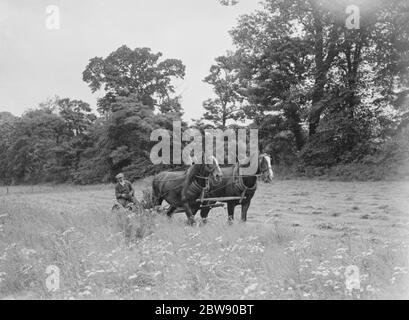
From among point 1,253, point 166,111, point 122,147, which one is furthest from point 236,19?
point 1,253

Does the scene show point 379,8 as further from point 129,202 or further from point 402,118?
point 129,202

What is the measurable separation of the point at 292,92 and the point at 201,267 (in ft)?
83.8

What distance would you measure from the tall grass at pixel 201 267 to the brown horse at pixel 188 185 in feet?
6.59

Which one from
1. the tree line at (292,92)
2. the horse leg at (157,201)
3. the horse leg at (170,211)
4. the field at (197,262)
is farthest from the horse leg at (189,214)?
the tree line at (292,92)

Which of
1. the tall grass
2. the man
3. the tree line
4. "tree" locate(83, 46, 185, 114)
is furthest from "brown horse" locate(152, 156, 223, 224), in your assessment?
"tree" locate(83, 46, 185, 114)

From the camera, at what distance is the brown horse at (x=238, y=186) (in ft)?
37.6

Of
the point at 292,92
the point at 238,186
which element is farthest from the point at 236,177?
the point at 292,92

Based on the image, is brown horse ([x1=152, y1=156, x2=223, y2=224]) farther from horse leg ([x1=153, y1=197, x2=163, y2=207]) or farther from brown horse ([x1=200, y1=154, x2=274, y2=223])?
brown horse ([x1=200, y1=154, x2=274, y2=223])

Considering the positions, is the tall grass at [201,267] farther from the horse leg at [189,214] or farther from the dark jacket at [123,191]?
the dark jacket at [123,191]

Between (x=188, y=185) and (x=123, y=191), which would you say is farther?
(x=123, y=191)

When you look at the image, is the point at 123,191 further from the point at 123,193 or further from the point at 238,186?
the point at 238,186

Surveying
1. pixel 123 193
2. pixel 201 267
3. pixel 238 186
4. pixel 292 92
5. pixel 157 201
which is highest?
pixel 292 92

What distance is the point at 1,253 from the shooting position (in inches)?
345

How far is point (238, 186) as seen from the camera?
11.9 m
